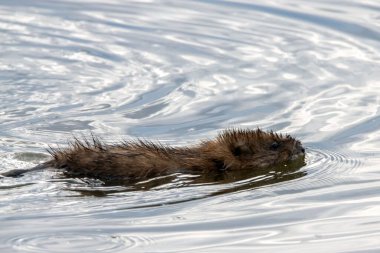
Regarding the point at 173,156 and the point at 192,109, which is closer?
the point at 173,156

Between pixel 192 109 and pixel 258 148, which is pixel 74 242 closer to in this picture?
pixel 258 148

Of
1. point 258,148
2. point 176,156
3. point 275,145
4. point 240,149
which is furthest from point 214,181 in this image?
point 275,145

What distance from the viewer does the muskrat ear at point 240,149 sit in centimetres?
1180

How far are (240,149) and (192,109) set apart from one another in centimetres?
199

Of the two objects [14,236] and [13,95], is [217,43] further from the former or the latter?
[14,236]

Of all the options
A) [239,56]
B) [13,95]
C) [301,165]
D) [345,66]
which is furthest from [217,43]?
A: [301,165]

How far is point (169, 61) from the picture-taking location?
15852mm

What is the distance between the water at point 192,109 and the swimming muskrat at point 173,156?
204 millimetres

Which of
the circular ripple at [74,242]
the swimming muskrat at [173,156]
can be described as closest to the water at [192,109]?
the circular ripple at [74,242]

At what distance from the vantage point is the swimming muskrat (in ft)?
36.9

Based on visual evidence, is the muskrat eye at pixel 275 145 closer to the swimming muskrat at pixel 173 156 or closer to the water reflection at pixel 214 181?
the swimming muskrat at pixel 173 156

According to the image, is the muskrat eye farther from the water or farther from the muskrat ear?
A: the water

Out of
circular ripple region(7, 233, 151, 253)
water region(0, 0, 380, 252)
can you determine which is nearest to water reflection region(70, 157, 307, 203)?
water region(0, 0, 380, 252)

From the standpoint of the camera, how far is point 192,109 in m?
13.7
